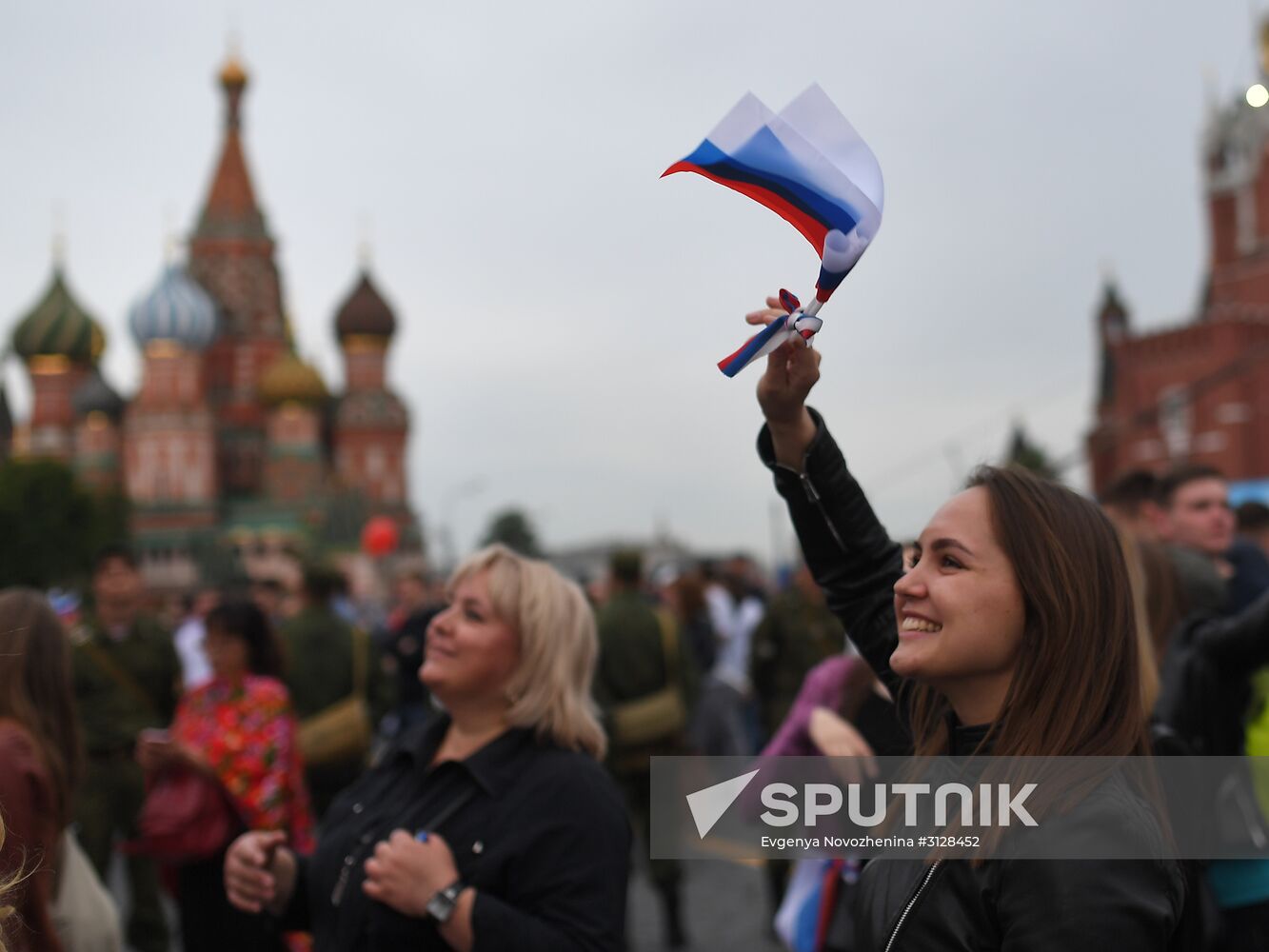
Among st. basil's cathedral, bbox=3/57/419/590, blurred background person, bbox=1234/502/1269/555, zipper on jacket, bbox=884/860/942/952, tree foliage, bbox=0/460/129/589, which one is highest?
st. basil's cathedral, bbox=3/57/419/590

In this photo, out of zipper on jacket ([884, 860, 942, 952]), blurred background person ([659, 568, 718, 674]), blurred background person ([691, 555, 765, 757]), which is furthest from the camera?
blurred background person ([659, 568, 718, 674])

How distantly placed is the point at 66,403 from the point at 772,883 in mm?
71977

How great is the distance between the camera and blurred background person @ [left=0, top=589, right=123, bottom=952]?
333 cm

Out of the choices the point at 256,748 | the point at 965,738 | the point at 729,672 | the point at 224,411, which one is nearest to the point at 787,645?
the point at 729,672

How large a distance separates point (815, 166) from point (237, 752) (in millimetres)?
4002

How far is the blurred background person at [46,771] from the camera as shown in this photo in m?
3.33

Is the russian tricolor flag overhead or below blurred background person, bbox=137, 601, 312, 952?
overhead

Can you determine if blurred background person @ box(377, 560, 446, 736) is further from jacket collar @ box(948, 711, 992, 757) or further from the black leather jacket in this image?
the black leather jacket

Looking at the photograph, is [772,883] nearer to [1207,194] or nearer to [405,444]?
[1207,194]

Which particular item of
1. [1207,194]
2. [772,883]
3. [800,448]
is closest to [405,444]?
[1207,194]

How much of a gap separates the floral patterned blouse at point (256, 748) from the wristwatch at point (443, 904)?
238 centimetres

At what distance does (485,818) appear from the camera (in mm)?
3307

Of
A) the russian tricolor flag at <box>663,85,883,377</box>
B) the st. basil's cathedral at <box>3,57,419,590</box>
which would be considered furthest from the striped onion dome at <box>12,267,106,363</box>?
the russian tricolor flag at <box>663,85,883,377</box>

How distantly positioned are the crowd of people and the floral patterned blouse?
0.04 ft
